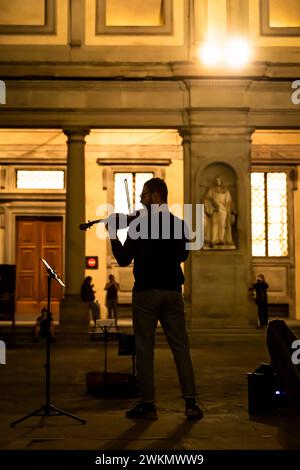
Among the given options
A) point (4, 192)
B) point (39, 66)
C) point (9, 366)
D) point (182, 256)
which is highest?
point (39, 66)

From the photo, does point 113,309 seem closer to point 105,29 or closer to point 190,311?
point 190,311

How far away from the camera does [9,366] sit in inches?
514

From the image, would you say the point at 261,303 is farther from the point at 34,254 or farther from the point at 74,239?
the point at 34,254

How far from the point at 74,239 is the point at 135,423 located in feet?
40.5

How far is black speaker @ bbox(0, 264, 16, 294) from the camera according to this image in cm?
1747

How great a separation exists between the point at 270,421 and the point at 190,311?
38.7 feet

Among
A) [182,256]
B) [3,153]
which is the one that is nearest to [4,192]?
[3,153]

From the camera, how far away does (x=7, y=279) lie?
57.5 feet

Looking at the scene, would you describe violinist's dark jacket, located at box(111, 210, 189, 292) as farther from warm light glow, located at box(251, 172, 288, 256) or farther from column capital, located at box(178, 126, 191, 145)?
warm light glow, located at box(251, 172, 288, 256)

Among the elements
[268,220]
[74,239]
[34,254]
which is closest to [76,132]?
[74,239]

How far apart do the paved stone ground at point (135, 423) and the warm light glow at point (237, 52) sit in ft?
27.1

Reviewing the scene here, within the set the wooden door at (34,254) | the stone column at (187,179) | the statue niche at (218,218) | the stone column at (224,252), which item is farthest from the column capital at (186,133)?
the wooden door at (34,254)

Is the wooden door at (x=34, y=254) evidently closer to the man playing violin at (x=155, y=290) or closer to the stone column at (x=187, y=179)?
the stone column at (x=187, y=179)
